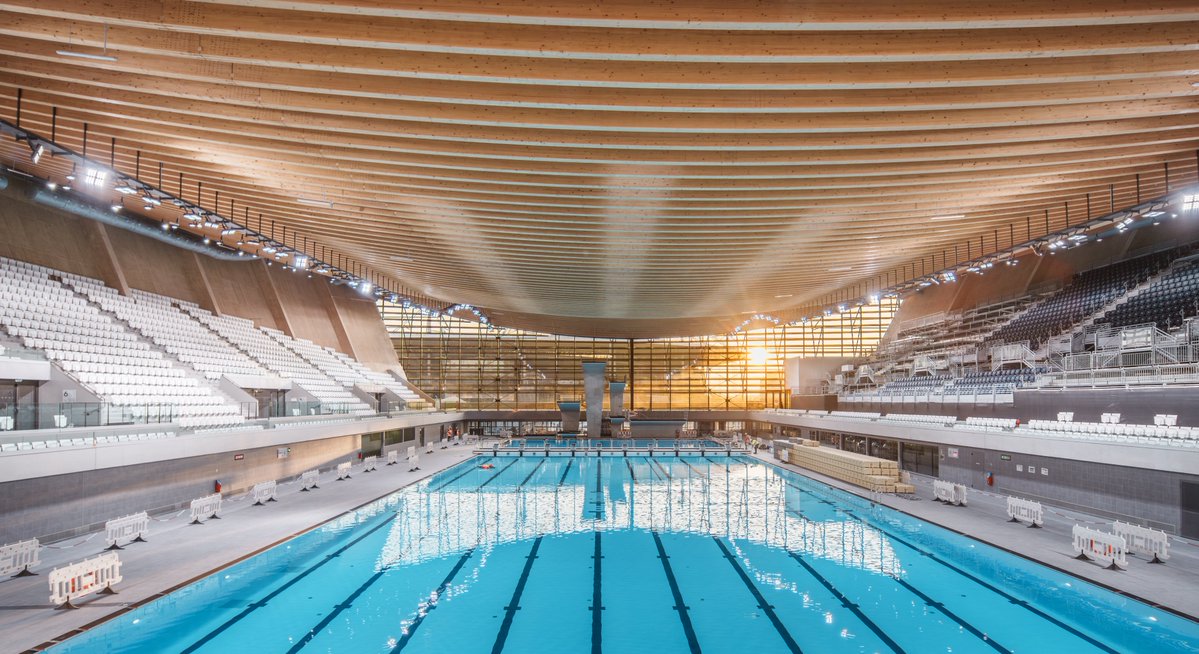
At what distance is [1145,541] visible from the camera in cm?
976

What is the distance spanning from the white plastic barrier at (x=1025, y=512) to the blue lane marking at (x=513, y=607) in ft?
30.1

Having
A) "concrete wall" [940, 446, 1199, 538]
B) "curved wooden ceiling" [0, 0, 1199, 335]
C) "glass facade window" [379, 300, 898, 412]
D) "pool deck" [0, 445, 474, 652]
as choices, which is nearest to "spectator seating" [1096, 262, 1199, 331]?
"curved wooden ceiling" [0, 0, 1199, 335]

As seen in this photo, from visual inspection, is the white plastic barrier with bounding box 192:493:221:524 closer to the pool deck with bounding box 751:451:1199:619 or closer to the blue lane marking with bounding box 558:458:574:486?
the blue lane marking with bounding box 558:458:574:486

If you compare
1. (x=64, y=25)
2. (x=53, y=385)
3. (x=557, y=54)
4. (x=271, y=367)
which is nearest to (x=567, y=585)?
(x=557, y=54)

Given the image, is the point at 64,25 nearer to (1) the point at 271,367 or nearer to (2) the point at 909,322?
(1) the point at 271,367

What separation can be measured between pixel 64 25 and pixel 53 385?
8669mm

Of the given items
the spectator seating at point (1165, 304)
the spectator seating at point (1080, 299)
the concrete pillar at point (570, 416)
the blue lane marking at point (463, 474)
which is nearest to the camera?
the spectator seating at point (1165, 304)

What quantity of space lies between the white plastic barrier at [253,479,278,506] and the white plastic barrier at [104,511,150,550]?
3511 mm

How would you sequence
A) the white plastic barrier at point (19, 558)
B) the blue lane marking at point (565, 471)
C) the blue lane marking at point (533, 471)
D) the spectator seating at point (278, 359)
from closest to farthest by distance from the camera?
the white plastic barrier at point (19, 558) < the blue lane marking at point (533, 471) < the blue lane marking at point (565, 471) < the spectator seating at point (278, 359)

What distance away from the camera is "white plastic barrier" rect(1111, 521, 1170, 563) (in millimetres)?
9555

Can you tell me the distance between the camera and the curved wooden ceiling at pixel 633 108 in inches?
263

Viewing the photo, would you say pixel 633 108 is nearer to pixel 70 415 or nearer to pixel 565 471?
pixel 70 415

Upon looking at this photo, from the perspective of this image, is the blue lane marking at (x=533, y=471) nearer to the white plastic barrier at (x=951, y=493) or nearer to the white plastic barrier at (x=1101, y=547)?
the white plastic barrier at (x=951, y=493)

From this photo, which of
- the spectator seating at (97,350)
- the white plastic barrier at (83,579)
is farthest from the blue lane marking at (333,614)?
the spectator seating at (97,350)
